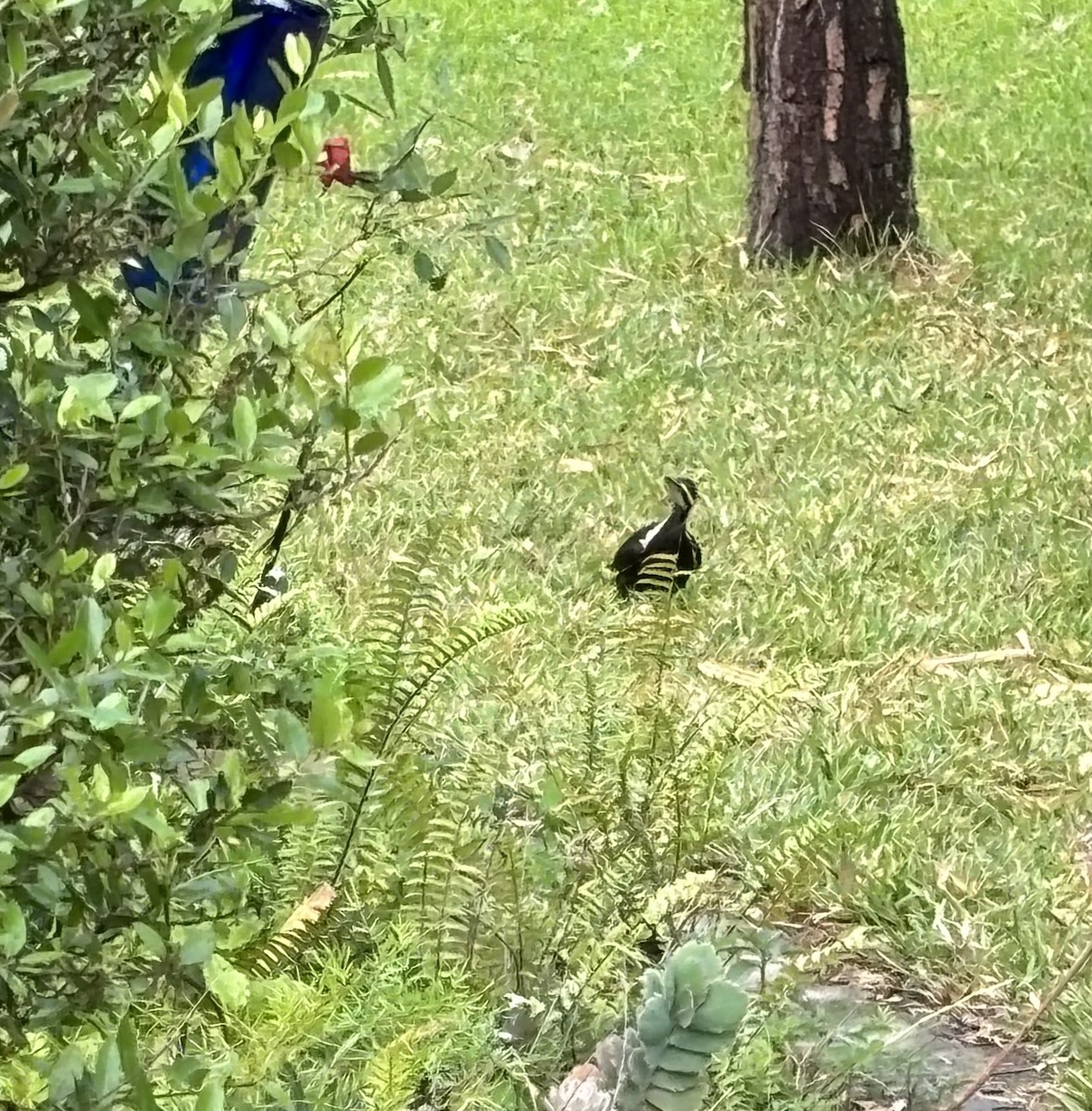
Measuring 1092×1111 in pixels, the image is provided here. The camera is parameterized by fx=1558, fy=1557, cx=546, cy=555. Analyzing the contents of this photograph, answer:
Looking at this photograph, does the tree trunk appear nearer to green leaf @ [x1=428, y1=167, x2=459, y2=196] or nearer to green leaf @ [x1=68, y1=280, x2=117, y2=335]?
green leaf @ [x1=428, y1=167, x2=459, y2=196]

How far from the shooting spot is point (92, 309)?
4.26 feet

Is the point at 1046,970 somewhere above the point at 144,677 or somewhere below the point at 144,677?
below

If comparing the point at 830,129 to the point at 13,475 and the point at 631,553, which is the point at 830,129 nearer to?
the point at 631,553

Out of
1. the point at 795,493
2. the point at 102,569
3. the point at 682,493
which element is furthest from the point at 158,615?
the point at 795,493

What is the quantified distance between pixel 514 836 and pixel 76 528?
1339mm

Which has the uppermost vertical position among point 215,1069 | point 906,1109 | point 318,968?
point 215,1069

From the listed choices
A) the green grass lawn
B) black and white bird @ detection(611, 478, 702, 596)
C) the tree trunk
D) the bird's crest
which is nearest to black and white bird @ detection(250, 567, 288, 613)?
the green grass lawn

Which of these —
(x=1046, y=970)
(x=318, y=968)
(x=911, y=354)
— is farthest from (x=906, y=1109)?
(x=911, y=354)

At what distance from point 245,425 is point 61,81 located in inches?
11.8

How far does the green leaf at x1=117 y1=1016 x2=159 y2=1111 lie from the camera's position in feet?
4.02

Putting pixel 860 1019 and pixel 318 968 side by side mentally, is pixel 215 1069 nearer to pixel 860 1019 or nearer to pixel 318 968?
pixel 318 968

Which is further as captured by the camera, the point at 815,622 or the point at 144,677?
the point at 815,622

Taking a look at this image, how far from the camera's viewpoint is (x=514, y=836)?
99.3 inches

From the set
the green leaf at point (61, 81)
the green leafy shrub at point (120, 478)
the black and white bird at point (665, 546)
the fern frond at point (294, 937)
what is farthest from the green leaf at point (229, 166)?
the black and white bird at point (665, 546)
